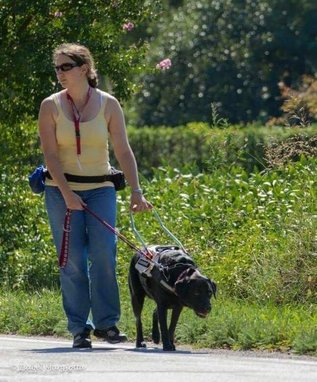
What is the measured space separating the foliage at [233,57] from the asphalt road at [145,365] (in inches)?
1346

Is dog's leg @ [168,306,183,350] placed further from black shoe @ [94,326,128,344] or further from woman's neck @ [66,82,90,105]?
woman's neck @ [66,82,90,105]

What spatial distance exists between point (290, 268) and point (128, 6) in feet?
13.3

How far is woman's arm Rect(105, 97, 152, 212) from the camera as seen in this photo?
31.0ft

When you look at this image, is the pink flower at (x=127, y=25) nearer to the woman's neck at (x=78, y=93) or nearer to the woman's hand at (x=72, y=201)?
the woman's neck at (x=78, y=93)

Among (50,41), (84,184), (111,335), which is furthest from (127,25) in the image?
(111,335)

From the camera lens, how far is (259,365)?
7.94m

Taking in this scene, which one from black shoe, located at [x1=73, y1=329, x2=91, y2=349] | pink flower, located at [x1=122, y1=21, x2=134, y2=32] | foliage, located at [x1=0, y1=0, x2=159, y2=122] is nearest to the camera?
black shoe, located at [x1=73, y1=329, x2=91, y2=349]

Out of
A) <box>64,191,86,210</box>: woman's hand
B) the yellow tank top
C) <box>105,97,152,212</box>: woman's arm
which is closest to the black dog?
<box>105,97,152,212</box>: woman's arm

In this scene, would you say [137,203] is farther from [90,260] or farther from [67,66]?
[67,66]

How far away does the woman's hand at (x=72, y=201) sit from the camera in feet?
30.3

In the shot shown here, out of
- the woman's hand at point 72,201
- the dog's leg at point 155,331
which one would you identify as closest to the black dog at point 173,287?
the dog's leg at point 155,331

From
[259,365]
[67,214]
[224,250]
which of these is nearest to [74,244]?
[67,214]

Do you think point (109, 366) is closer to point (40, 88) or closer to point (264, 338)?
point (264, 338)

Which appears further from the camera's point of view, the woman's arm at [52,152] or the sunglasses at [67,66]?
the sunglasses at [67,66]
